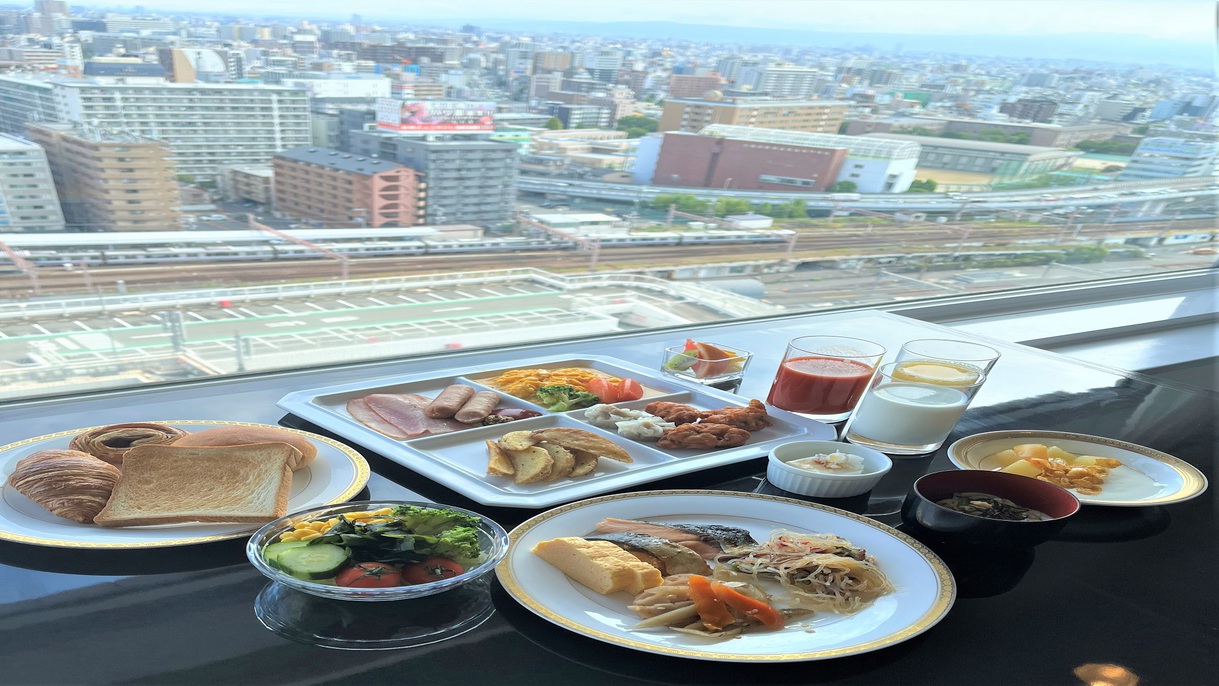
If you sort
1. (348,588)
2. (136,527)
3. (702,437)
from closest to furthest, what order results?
(348,588) < (136,527) < (702,437)

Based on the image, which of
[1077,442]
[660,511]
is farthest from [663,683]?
[1077,442]

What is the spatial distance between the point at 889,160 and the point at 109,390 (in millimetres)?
2405

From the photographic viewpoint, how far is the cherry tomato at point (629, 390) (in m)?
1.36

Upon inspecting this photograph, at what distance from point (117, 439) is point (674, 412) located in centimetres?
71

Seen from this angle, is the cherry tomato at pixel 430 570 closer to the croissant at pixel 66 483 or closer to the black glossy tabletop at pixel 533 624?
the black glossy tabletop at pixel 533 624

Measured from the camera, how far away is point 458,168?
207 cm

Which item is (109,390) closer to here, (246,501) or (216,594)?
(246,501)

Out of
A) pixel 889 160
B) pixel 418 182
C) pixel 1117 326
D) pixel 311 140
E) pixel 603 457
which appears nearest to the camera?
pixel 603 457

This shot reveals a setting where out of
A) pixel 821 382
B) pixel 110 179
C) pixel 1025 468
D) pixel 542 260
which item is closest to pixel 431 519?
pixel 821 382

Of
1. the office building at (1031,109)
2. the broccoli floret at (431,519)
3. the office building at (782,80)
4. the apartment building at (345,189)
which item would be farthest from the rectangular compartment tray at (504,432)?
the office building at (1031,109)

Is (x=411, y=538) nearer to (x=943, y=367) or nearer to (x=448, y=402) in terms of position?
(x=448, y=402)

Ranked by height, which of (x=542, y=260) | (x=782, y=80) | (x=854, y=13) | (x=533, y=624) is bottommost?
(x=542, y=260)

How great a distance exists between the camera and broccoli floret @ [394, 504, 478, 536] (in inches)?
32.6

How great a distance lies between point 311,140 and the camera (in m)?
1.86
